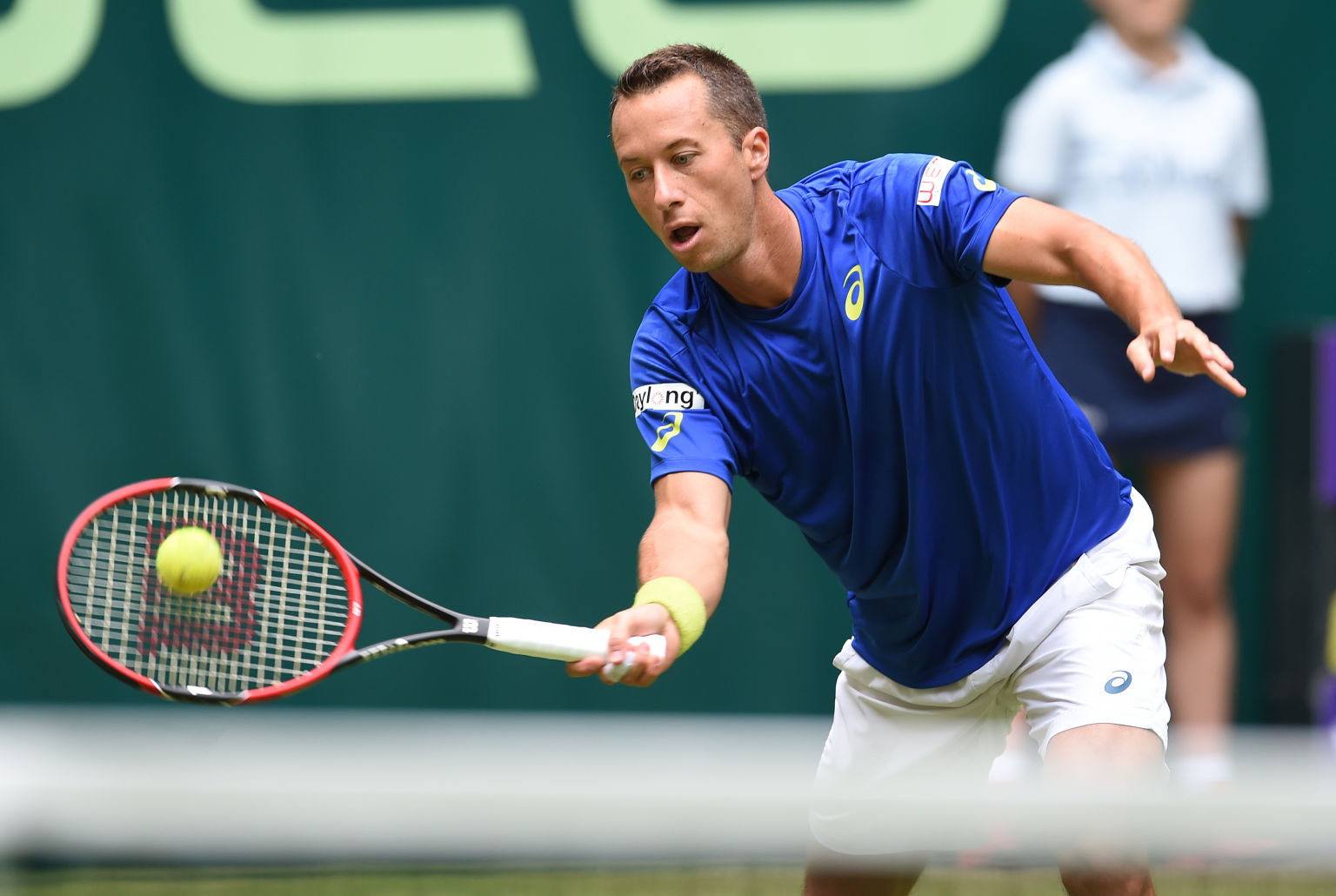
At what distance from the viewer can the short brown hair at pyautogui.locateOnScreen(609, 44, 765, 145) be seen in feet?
8.57

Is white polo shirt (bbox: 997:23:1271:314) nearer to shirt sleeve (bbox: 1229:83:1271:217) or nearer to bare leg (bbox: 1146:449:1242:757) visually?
shirt sleeve (bbox: 1229:83:1271:217)

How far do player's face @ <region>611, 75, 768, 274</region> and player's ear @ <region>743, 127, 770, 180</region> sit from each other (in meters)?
0.06

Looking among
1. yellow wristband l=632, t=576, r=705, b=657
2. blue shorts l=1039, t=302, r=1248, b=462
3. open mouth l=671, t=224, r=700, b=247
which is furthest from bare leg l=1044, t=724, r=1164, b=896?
blue shorts l=1039, t=302, r=1248, b=462

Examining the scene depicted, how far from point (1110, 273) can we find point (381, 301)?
3.06 metres

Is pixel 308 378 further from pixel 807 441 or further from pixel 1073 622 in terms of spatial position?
pixel 1073 622

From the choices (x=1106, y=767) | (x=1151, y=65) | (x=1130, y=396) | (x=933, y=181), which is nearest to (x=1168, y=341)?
(x=933, y=181)

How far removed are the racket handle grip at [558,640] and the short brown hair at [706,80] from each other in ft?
3.07

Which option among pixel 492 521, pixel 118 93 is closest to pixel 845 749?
pixel 492 521

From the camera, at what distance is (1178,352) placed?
229 cm

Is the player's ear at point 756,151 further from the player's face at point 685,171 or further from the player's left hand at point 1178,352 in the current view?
the player's left hand at point 1178,352

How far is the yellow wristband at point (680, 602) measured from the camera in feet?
7.64

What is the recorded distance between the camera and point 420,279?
4961 millimetres

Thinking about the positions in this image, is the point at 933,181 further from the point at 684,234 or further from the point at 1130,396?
the point at 1130,396

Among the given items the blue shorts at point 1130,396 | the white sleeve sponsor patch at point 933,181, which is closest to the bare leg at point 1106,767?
the white sleeve sponsor patch at point 933,181
